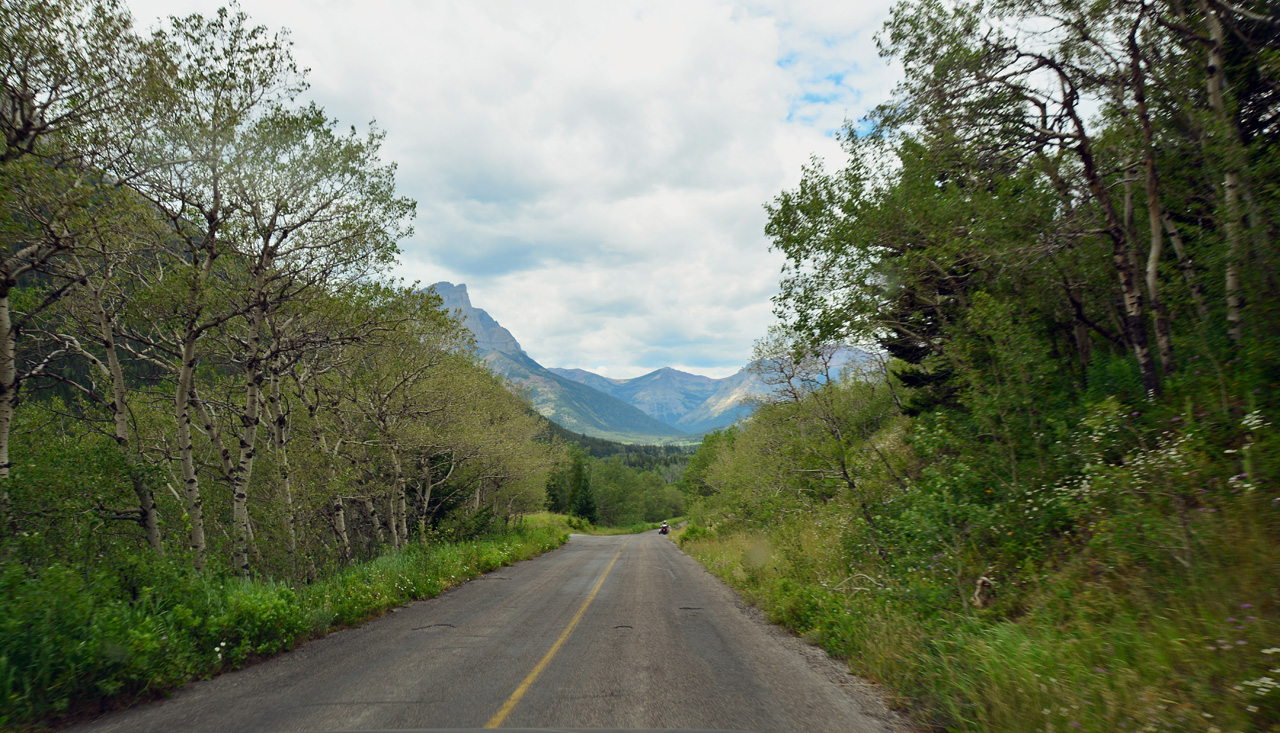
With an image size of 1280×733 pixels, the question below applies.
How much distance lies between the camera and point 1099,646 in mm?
4719

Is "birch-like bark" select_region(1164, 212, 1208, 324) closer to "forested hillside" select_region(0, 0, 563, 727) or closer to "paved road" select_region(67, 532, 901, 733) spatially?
"paved road" select_region(67, 532, 901, 733)

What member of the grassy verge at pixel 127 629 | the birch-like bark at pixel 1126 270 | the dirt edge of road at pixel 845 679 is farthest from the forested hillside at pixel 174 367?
the birch-like bark at pixel 1126 270

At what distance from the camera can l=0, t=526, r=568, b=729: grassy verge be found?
4.83 meters

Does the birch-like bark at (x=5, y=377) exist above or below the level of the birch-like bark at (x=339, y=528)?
above

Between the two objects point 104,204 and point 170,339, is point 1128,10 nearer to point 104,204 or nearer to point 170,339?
point 104,204

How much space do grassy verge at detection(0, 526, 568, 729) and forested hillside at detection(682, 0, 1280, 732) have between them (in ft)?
26.0

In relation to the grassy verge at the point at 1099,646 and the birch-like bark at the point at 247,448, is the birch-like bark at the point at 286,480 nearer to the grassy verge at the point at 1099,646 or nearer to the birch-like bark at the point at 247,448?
the birch-like bark at the point at 247,448

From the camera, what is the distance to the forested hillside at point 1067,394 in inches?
185

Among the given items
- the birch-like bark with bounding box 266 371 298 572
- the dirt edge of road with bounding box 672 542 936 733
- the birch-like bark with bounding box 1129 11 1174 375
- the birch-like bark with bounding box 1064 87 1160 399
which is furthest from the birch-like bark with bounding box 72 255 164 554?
the birch-like bark with bounding box 1129 11 1174 375

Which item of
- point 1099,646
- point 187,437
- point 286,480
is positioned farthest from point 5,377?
point 1099,646

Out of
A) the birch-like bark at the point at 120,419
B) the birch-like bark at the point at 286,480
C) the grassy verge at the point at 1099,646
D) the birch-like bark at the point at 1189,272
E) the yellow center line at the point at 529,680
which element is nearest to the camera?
the grassy verge at the point at 1099,646

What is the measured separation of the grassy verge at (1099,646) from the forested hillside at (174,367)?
8090mm

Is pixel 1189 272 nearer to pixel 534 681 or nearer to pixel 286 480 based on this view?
pixel 534 681

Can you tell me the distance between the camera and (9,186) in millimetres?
6871
